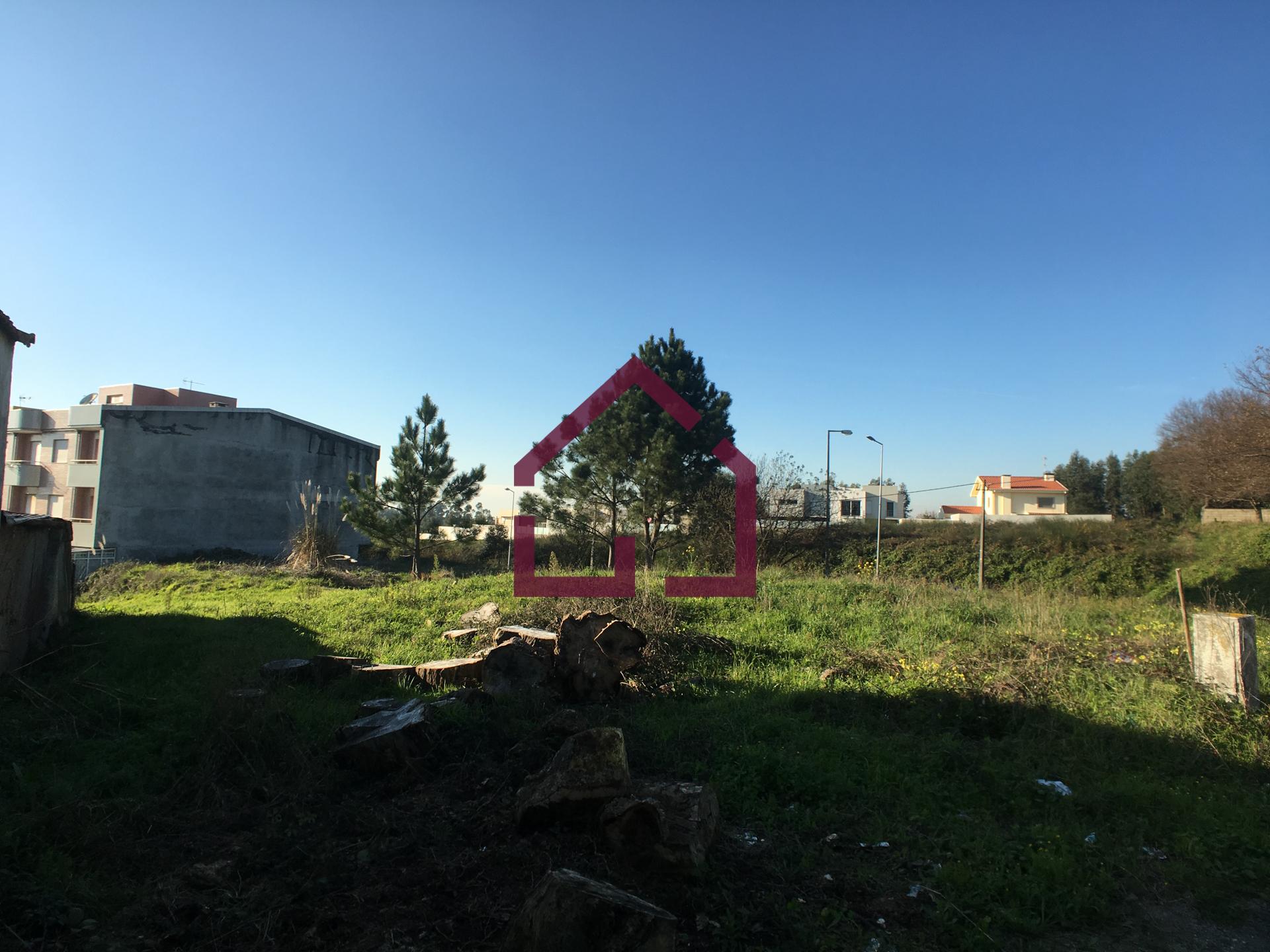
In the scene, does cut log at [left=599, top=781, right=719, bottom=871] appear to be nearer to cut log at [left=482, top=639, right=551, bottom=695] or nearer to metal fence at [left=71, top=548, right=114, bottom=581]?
cut log at [left=482, top=639, right=551, bottom=695]

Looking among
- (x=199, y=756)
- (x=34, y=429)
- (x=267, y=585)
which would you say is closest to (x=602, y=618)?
(x=199, y=756)

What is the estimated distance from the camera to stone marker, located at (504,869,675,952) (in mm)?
2547

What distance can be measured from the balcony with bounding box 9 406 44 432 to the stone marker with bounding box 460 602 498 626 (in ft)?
88.5

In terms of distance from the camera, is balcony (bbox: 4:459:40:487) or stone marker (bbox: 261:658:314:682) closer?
stone marker (bbox: 261:658:314:682)

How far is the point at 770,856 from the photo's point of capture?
3.60m

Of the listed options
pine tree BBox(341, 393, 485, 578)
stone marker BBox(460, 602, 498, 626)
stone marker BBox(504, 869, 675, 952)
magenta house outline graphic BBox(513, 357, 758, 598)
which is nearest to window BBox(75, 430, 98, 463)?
pine tree BBox(341, 393, 485, 578)

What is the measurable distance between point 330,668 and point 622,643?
285 centimetres

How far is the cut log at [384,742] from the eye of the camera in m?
4.48

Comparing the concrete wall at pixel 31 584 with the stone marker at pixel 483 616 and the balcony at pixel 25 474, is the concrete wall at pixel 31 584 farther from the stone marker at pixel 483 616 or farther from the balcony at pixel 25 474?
the balcony at pixel 25 474

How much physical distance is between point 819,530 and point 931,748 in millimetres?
19226

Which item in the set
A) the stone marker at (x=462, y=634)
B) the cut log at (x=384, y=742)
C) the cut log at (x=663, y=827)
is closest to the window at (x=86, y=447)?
the stone marker at (x=462, y=634)

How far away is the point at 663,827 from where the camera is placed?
131 inches

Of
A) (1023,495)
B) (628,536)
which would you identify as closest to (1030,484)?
(1023,495)

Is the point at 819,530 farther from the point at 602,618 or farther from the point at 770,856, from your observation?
the point at 770,856
